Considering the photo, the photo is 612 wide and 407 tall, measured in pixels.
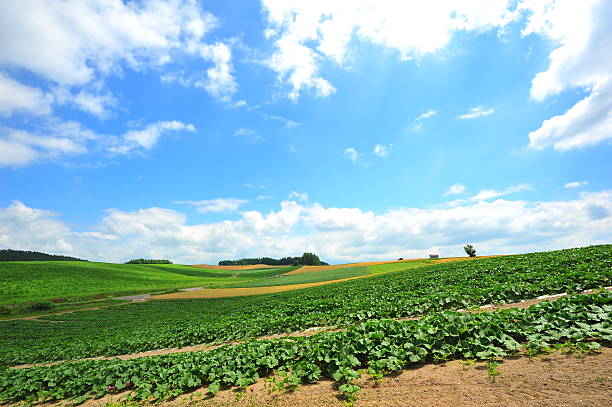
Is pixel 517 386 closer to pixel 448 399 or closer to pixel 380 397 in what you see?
pixel 448 399

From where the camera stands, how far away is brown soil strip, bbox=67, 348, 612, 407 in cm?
530

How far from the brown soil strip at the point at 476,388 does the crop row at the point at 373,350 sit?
0.32m

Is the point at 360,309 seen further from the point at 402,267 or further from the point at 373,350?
the point at 402,267

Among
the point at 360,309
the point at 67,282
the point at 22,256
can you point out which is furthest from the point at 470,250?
the point at 22,256

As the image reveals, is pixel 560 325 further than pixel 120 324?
No

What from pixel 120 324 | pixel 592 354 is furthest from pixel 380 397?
pixel 120 324

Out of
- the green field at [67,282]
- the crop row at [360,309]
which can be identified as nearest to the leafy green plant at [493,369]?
the crop row at [360,309]

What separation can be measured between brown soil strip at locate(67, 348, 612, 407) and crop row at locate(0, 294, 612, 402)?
322 mm

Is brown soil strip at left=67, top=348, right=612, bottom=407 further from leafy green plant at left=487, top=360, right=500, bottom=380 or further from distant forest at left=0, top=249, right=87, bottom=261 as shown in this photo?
distant forest at left=0, top=249, right=87, bottom=261

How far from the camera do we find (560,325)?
7.71m

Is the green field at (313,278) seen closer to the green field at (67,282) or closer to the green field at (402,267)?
the green field at (402,267)

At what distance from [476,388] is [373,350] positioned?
2680 millimetres

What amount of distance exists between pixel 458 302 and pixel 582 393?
11.0m

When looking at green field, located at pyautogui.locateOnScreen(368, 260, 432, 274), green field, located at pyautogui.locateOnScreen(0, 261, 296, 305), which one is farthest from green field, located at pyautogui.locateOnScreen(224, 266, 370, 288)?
green field, located at pyautogui.locateOnScreen(0, 261, 296, 305)
